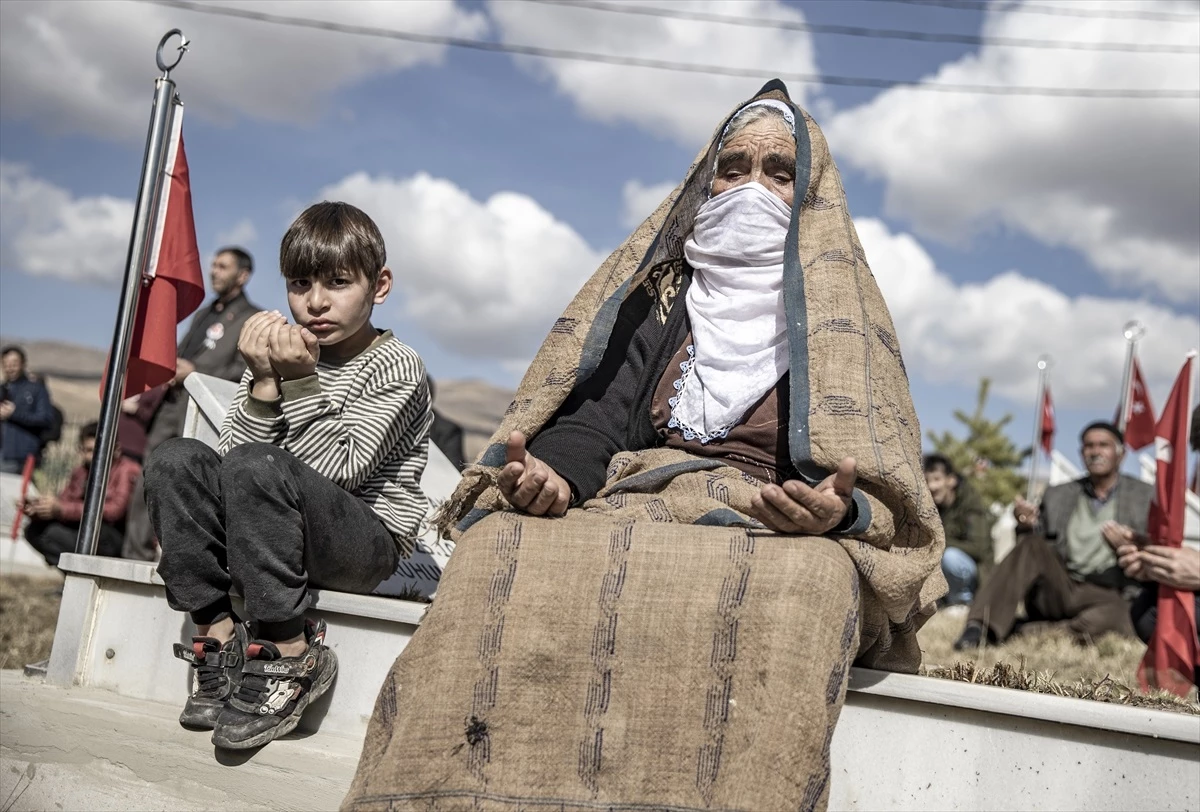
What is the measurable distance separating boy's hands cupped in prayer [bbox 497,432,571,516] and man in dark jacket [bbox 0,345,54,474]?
31.9ft

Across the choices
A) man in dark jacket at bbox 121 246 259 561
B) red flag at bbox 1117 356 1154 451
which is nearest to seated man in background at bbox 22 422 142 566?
man in dark jacket at bbox 121 246 259 561

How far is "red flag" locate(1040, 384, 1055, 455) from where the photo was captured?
1421cm

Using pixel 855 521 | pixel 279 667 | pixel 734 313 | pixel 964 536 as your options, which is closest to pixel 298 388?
pixel 279 667

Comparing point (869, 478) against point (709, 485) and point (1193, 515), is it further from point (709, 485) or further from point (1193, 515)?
point (1193, 515)

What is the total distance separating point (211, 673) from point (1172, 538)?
415cm

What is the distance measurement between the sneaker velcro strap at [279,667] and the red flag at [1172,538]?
3419mm

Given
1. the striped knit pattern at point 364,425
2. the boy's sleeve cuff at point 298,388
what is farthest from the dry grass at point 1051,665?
the boy's sleeve cuff at point 298,388

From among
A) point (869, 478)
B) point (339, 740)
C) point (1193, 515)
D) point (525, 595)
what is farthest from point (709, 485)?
point (1193, 515)

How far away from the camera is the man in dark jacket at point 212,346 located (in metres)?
7.13

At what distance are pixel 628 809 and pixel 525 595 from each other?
48 cm

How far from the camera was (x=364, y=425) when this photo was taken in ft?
10.5

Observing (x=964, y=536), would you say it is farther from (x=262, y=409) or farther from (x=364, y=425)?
(x=262, y=409)

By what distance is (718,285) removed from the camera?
A: 3.05 meters

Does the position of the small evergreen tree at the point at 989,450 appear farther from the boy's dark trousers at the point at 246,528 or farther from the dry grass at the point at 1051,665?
the boy's dark trousers at the point at 246,528
